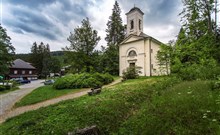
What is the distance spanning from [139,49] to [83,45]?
30.4 ft

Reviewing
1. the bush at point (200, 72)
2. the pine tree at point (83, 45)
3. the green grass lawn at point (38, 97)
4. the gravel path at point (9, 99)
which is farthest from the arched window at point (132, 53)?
the gravel path at point (9, 99)

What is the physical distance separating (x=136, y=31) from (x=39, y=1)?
1862 cm

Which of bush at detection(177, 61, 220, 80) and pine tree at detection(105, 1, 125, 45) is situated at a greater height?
pine tree at detection(105, 1, 125, 45)

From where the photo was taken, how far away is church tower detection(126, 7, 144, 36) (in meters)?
25.6

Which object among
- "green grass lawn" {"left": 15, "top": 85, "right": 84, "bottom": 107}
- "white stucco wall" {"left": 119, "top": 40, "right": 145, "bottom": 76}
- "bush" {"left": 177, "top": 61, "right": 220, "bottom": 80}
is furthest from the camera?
"white stucco wall" {"left": 119, "top": 40, "right": 145, "bottom": 76}

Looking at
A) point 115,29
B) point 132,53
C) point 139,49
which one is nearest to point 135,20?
point 139,49

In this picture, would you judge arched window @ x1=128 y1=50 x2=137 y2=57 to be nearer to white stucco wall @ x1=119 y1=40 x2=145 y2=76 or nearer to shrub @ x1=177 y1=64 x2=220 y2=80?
white stucco wall @ x1=119 y1=40 x2=145 y2=76

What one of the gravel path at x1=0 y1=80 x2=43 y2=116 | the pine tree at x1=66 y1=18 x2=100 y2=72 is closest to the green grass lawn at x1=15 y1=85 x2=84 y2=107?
the gravel path at x1=0 y1=80 x2=43 y2=116

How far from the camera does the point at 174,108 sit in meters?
4.21

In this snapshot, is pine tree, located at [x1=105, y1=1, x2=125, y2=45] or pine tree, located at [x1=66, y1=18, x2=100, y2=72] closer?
pine tree, located at [x1=66, y1=18, x2=100, y2=72]

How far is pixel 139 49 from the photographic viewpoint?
23.4 m

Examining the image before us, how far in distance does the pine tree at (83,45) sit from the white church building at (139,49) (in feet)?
19.1

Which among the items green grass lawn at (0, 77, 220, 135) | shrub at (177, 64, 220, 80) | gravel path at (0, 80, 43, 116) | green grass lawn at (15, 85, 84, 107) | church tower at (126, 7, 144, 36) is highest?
church tower at (126, 7, 144, 36)

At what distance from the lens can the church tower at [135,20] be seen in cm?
2562
